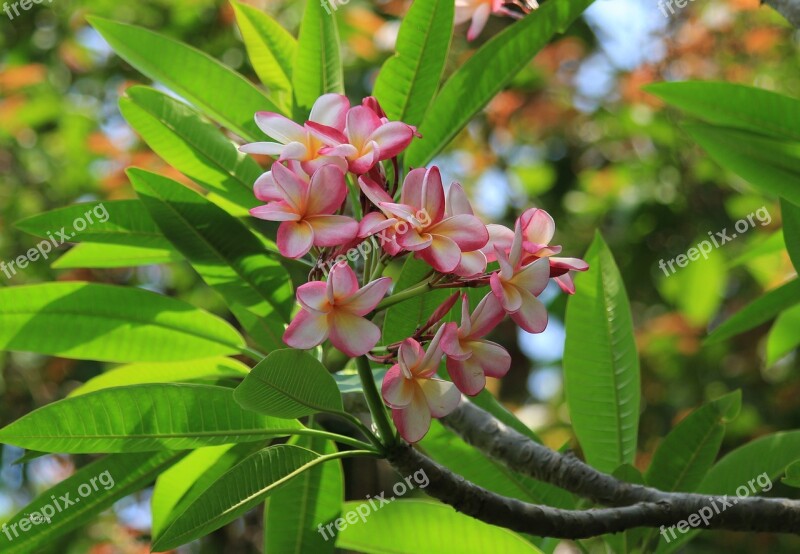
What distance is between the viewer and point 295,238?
32.3 inches

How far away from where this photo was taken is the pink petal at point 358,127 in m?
0.88

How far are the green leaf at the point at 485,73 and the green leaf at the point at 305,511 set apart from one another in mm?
409

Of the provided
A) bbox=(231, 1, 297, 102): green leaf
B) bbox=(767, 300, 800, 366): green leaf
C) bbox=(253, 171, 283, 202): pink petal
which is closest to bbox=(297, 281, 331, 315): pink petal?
bbox=(253, 171, 283, 202): pink petal

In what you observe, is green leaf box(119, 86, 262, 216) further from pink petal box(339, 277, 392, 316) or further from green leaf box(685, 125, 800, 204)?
green leaf box(685, 125, 800, 204)

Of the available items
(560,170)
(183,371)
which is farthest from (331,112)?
(560,170)

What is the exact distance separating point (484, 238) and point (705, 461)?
22.3 inches

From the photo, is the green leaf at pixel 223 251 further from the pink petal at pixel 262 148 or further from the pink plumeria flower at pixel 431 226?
the pink plumeria flower at pixel 431 226

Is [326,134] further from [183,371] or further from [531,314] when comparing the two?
[183,371]

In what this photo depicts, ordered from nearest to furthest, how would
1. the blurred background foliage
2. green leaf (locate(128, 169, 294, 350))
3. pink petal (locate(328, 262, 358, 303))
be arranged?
pink petal (locate(328, 262, 358, 303)) < green leaf (locate(128, 169, 294, 350)) < the blurred background foliage

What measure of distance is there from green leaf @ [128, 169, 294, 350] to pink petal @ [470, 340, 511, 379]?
0.32 metres

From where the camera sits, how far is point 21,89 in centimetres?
306

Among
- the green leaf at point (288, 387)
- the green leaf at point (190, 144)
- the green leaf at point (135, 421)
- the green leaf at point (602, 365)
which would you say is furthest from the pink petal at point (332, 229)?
the green leaf at point (602, 365)

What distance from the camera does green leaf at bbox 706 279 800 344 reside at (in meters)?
1.25

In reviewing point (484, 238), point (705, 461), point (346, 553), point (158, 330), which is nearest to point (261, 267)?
point (158, 330)
